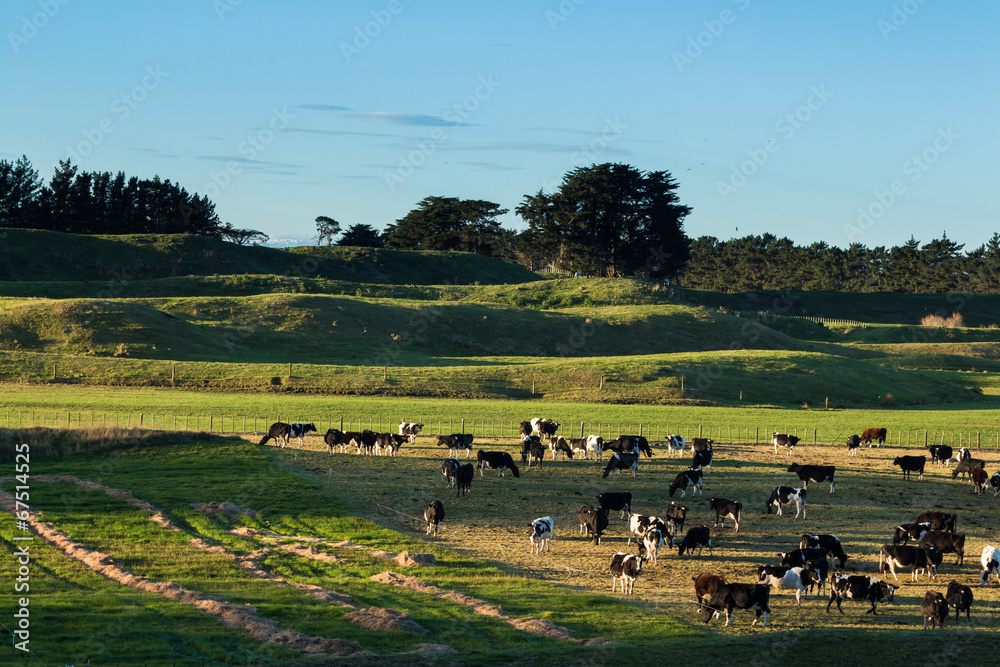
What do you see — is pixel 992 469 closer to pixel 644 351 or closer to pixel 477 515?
pixel 477 515

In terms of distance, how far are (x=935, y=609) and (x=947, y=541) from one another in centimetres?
658

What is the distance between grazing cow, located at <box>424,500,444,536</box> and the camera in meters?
28.1

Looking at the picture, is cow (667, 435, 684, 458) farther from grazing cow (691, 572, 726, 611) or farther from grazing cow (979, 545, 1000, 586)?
grazing cow (691, 572, 726, 611)

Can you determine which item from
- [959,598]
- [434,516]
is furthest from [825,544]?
[434,516]

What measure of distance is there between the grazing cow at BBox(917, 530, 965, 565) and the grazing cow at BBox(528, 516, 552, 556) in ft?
36.6

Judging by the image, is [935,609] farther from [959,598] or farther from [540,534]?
[540,534]

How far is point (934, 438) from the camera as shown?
5462cm

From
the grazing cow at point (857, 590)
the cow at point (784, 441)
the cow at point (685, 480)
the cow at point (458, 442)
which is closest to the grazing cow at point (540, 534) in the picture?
the grazing cow at point (857, 590)

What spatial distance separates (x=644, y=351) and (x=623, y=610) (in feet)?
263

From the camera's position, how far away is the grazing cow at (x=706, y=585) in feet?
69.3

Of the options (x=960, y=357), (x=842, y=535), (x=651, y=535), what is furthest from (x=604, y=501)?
(x=960, y=357)

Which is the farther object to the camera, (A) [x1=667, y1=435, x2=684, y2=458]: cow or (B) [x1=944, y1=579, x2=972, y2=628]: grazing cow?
(A) [x1=667, y1=435, x2=684, y2=458]: cow

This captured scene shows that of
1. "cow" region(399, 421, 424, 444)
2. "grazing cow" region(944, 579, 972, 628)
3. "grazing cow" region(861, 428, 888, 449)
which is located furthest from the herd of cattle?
"grazing cow" region(861, 428, 888, 449)

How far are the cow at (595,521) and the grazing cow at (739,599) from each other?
694 centimetres
